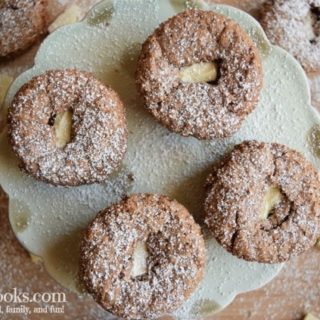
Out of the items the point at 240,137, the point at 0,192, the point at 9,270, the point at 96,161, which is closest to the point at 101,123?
the point at 96,161

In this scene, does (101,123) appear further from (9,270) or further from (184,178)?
(9,270)

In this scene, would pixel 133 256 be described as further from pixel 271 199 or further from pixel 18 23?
pixel 18 23

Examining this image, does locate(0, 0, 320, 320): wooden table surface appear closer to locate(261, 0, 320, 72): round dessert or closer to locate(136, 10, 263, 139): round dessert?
locate(261, 0, 320, 72): round dessert

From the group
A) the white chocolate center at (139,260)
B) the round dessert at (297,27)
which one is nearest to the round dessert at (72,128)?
the white chocolate center at (139,260)

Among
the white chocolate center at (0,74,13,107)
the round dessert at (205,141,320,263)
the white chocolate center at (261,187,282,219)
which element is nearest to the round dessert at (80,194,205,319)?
the round dessert at (205,141,320,263)

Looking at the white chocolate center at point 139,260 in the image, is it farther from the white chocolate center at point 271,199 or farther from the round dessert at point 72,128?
the white chocolate center at point 271,199
